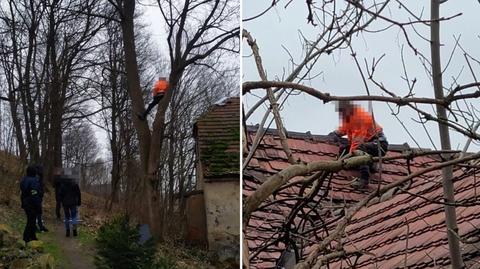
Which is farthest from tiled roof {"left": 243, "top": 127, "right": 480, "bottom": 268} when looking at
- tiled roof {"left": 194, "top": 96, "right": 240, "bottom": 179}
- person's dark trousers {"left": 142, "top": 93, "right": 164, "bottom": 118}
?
person's dark trousers {"left": 142, "top": 93, "right": 164, "bottom": 118}

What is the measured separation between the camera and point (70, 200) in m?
1.62

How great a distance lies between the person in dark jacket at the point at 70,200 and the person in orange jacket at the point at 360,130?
0.54m

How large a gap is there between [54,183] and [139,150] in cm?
23

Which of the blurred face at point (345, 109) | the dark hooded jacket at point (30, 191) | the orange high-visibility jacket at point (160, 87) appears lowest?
the dark hooded jacket at point (30, 191)

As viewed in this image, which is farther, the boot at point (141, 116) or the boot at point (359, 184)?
the boot at point (359, 184)

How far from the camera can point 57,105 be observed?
5.42ft

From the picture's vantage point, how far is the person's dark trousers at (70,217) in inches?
64.4

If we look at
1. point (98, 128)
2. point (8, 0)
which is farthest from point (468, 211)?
point (8, 0)

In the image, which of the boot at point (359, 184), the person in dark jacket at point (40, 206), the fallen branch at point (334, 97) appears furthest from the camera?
the boot at point (359, 184)

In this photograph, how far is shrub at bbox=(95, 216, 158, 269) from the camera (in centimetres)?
149

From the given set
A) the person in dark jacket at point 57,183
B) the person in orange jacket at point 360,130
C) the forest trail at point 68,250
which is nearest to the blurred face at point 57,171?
the person in dark jacket at point 57,183

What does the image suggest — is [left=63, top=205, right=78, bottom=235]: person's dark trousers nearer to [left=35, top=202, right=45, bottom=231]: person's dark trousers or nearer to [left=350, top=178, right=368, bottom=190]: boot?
[left=35, top=202, right=45, bottom=231]: person's dark trousers

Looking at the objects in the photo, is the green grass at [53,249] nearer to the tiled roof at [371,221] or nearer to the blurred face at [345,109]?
the tiled roof at [371,221]

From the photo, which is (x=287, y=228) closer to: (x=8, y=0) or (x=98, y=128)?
(x=98, y=128)
